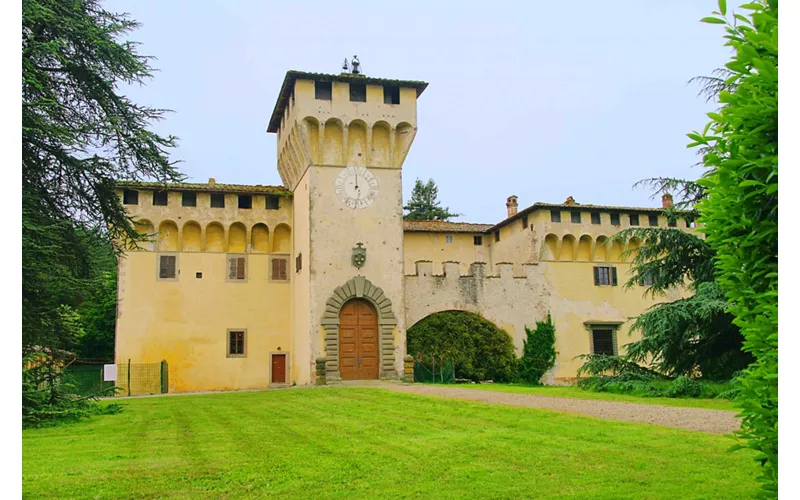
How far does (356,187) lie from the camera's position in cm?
3094

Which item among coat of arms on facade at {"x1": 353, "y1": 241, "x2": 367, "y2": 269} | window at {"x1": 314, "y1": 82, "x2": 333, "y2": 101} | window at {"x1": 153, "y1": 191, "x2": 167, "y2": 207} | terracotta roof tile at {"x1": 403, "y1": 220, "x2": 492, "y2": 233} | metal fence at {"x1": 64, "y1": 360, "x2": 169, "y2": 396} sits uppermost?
window at {"x1": 314, "y1": 82, "x2": 333, "y2": 101}

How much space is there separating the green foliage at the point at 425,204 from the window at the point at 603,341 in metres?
32.1

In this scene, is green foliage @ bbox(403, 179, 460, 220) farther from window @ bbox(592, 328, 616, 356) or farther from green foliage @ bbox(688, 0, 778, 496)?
green foliage @ bbox(688, 0, 778, 496)

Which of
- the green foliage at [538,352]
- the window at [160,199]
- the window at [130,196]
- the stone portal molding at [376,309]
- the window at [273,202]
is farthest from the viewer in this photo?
the window at [273,202]

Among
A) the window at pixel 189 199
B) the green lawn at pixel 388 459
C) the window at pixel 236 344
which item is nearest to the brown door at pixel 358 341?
the window at pixel 236 344

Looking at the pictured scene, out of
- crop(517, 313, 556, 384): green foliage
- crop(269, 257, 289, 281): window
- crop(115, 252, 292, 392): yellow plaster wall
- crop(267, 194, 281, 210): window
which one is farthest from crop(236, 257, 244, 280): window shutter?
crop(517, 313, 556, 384): green foliage

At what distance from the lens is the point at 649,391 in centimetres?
2094

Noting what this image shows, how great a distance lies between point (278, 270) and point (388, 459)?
25.3 m

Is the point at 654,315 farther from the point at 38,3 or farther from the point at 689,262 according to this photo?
the point at 38,3

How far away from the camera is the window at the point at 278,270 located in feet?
112

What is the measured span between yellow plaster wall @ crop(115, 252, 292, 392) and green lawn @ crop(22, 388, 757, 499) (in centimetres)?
1709

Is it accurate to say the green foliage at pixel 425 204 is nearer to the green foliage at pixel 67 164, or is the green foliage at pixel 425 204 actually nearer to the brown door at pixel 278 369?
the brown door at pixel 278 369

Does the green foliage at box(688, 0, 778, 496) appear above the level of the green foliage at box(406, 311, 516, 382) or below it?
above

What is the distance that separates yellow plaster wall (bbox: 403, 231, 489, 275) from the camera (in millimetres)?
37781
